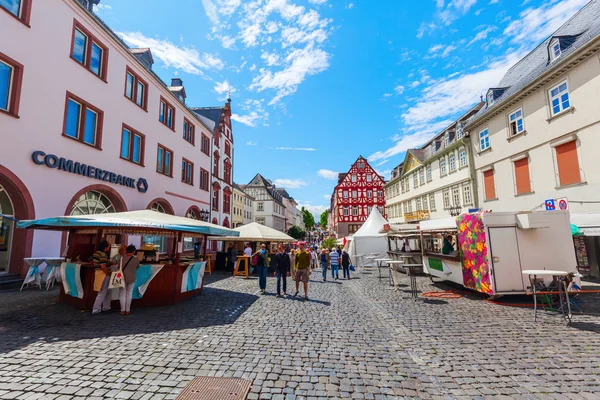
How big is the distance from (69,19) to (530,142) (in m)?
23.7

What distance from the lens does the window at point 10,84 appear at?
33.4 feet

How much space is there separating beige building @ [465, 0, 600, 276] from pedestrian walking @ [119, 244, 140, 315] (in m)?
16.5

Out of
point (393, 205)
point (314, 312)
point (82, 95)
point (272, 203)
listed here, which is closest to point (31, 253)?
point (82, 95)

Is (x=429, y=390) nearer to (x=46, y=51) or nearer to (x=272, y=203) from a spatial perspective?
(x=46, y=51)

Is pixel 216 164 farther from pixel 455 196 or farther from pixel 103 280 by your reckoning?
pixel 103 280

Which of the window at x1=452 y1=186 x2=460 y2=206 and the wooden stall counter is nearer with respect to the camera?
the wooden stall counter

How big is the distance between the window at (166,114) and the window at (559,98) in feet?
76.5

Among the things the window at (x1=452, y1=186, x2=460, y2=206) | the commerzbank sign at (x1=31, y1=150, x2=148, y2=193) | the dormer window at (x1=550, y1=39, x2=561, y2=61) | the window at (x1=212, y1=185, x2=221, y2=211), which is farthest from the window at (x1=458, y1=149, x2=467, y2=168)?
the commerzbank sign at (x1=31, y1=150, x2=148, y2=193)

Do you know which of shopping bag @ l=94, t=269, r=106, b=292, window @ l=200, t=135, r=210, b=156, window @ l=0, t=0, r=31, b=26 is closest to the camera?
shopping bag @ l=94, t=269, r=106, b=292

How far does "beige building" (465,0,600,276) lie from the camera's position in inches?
519

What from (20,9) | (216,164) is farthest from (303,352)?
(216,164)

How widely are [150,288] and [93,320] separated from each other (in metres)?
1.63

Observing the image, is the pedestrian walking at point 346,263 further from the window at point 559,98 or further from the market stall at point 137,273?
the window at point 559,98

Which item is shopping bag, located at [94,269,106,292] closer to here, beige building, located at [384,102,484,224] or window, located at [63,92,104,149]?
window, located at [63,92,104,149]
